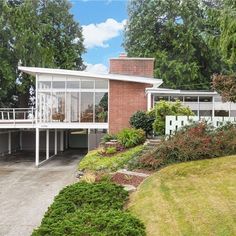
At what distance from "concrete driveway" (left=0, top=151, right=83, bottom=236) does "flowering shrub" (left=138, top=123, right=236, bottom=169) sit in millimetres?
3745

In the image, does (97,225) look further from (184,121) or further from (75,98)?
(75,98)

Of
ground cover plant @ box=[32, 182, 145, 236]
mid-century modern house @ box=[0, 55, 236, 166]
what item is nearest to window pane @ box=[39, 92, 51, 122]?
mid-century modern house @ box=[0, 55, 236, 166]

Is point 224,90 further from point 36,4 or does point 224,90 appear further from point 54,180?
point 36,4

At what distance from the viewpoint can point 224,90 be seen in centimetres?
1552

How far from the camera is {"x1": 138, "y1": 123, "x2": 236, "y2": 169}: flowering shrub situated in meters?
12.8

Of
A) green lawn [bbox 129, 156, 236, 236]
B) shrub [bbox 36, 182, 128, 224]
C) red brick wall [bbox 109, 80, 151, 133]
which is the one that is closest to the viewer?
green lawn [bbox 129, 156, 236, 236]

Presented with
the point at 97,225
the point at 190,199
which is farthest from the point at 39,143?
the point at 97,225

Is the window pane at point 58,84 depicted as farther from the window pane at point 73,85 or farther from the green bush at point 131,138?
the green bush at point 131,138

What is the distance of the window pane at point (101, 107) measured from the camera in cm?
2453

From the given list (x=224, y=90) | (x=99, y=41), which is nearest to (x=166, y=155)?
(x=224, y=90)

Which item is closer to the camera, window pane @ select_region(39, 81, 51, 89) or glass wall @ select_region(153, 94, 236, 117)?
glass wall @ select_region(153, 94, 236, 117)

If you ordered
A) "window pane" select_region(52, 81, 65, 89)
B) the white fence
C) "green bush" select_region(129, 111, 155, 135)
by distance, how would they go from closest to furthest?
the white fence, "green bush" select_region(129, 111, 155, 135), "window pane" select_region(52, 81, 65, 89)

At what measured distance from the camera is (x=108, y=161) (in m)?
15.8

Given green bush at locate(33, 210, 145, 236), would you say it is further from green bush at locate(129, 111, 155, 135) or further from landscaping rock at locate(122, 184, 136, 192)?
green bush at locate(129, 111, 155, 135)
